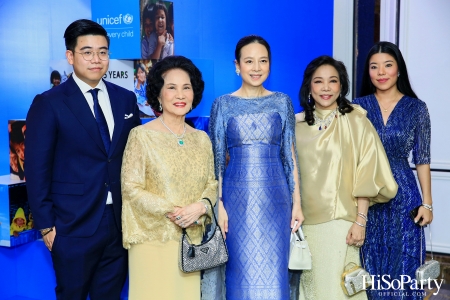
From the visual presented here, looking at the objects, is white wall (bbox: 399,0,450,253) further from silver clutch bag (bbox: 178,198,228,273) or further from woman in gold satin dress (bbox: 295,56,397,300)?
silver clutch bag (bbox: 178,198,228,273)

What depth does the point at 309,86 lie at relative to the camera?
10.5 ft

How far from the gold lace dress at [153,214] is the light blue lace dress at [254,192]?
36cm

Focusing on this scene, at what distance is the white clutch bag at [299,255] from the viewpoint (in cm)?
295

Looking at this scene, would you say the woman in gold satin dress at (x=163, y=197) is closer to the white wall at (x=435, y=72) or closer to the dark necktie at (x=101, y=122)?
the dark necktie at (x=101, y=122)

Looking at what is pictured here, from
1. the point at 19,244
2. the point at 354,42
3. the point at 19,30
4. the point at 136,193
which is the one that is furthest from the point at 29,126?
the point at 354,42

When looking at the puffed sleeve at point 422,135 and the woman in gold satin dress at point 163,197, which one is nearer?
the woman in gold satin dress at point 163,197

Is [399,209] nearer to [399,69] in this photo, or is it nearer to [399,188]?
[399,188]

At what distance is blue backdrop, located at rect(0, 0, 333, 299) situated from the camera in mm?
3562

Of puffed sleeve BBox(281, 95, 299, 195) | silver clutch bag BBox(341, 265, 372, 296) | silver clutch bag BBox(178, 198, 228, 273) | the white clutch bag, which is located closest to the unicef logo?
puffed sleeve BBox(281, 95, 299, 195)

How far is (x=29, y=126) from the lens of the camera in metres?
2.56

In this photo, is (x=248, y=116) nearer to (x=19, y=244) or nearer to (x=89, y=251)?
(x=89, y=251)

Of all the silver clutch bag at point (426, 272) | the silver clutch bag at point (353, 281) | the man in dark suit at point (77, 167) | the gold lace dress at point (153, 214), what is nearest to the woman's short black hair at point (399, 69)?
the silver clutch bag at point (426, 272)

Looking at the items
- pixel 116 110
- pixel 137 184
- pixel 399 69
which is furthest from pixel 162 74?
pixel 399 69

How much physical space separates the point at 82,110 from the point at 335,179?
59.6 inches
